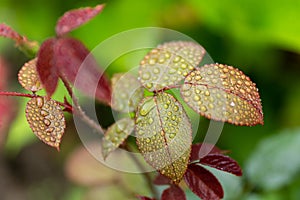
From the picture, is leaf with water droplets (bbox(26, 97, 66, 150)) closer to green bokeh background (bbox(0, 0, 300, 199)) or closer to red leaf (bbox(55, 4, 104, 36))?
red leaf (bbox(55, 4, 104, 36))

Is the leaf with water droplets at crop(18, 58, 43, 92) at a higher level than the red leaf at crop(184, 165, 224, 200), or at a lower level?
higher

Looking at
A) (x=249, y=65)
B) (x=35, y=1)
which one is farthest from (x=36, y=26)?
(x=249, y=65)

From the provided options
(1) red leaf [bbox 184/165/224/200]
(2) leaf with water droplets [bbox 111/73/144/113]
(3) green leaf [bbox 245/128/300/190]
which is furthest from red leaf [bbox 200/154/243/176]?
(3) green leaf [bbox 245/128/300/190]

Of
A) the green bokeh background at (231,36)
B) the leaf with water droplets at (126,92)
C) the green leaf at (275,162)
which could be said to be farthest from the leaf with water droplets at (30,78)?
the green bokeh background at (231,36)

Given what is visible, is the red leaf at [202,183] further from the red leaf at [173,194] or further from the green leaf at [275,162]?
the green leaf at [275,162]

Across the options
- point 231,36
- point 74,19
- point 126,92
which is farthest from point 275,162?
point 231,36
